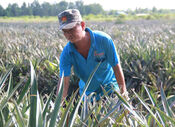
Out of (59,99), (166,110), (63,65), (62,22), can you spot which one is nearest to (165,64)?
(63,65)

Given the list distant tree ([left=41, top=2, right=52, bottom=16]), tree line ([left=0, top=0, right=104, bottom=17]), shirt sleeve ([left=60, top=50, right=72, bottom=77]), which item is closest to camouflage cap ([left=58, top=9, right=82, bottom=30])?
shirt sleeve ([left=60, top=50, right=72, bottom=77])

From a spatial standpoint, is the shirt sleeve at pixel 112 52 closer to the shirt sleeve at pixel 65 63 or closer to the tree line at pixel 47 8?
the shirt sleeve at pixel 65 63

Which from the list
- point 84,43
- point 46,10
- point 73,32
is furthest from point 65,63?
point 46,10

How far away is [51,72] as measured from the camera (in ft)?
10.7

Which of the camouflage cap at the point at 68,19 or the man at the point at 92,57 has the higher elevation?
the camouflage cap at the point at 68,19

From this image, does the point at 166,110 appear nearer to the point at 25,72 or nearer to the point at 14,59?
the point at 25,72

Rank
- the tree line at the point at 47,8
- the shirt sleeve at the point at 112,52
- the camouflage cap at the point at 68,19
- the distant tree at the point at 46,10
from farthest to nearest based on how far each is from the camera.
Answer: the distant tree at the point at 46,10 → the tree line at the point at 47,8 → the shirt sleeve at the point at 112,52 → the camouflage cap at the point at 68,19

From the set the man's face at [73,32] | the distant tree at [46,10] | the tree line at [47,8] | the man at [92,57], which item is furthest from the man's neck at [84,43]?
the distant tree at [46,10]

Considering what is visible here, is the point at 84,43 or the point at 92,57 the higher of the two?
the point at 84,43

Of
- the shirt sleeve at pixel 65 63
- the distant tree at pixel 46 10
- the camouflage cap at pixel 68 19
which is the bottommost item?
the shirt sleeve at pixel 65 63

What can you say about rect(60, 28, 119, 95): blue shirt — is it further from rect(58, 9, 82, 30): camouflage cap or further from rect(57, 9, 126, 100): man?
rect(58, 9, 82, 30): camouflage cap

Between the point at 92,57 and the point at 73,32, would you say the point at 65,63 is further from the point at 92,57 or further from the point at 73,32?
the point at 73,32

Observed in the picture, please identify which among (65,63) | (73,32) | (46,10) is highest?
(73,32)

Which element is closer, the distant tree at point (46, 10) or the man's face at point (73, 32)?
the man's face at point (73, 32)
